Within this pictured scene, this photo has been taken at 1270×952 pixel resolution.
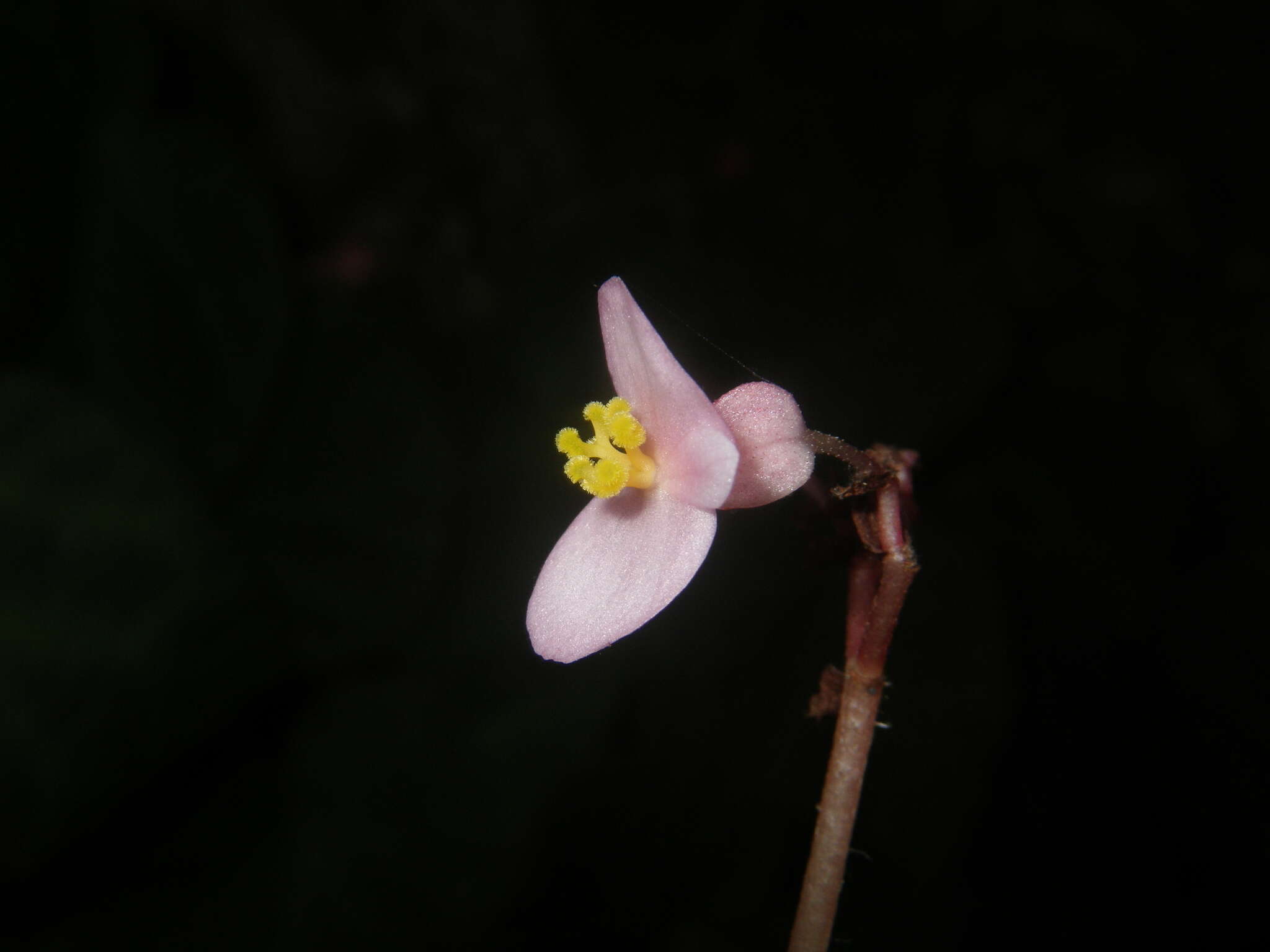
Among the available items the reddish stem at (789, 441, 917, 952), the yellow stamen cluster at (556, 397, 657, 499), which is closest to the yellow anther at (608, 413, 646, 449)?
the yellow stamen cluster at (556, 397, 657, 499)

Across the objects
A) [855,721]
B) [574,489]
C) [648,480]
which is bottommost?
[855,721]

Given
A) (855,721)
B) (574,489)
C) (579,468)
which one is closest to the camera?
(855,721)

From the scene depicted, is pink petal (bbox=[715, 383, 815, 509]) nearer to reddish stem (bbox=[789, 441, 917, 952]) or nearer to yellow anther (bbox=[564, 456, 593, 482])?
reddish stem (bbox=[789, 441, 917, 952])

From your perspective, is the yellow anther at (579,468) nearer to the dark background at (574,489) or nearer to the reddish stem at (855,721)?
the reddish stem at (855,721)

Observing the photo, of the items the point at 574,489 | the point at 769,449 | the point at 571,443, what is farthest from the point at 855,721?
the point at 574,489

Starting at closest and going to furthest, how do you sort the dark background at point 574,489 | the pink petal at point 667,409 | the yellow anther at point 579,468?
1. the pink petal at point 667,409
2. the yellow anther at point 579,468
3. the dark background at point 574,489

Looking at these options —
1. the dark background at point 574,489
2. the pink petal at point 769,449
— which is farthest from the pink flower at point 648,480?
the dark background at point 574,489

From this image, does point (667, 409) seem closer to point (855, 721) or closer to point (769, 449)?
point (769, 449)
